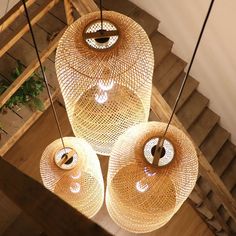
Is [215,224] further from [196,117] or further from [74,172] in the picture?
[74,172]

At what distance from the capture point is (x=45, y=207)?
46.7 inches

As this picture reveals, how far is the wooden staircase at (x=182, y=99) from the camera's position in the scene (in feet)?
17.6

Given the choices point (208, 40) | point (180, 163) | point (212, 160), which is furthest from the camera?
point (212, 160)

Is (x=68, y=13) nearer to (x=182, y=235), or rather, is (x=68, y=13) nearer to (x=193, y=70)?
(x=193, y=70)

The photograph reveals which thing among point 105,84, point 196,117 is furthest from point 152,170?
point 196,117

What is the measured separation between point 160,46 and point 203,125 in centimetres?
128

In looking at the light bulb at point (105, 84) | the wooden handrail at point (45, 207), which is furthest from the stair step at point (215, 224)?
the wooden handrail at point (45, 207)

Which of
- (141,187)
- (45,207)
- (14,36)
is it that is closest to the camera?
(45,207)

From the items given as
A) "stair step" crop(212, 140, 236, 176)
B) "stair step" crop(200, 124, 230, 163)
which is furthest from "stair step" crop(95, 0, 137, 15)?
"stair step" crop(212, 140, 236, 176)

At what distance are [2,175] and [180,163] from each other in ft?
3.25

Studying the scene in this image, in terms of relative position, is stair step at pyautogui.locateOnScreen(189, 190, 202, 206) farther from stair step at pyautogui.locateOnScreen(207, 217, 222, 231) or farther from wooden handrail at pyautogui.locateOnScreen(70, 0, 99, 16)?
wooden handrail at pyautogui.locateOnScreen(70, 0, 99, 16)

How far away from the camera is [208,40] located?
5.12 m

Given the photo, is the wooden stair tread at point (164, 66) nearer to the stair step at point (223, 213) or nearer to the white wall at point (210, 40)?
the white wall at point (210, 40)

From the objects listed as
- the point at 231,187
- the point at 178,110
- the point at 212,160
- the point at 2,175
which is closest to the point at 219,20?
the point at 178,110
